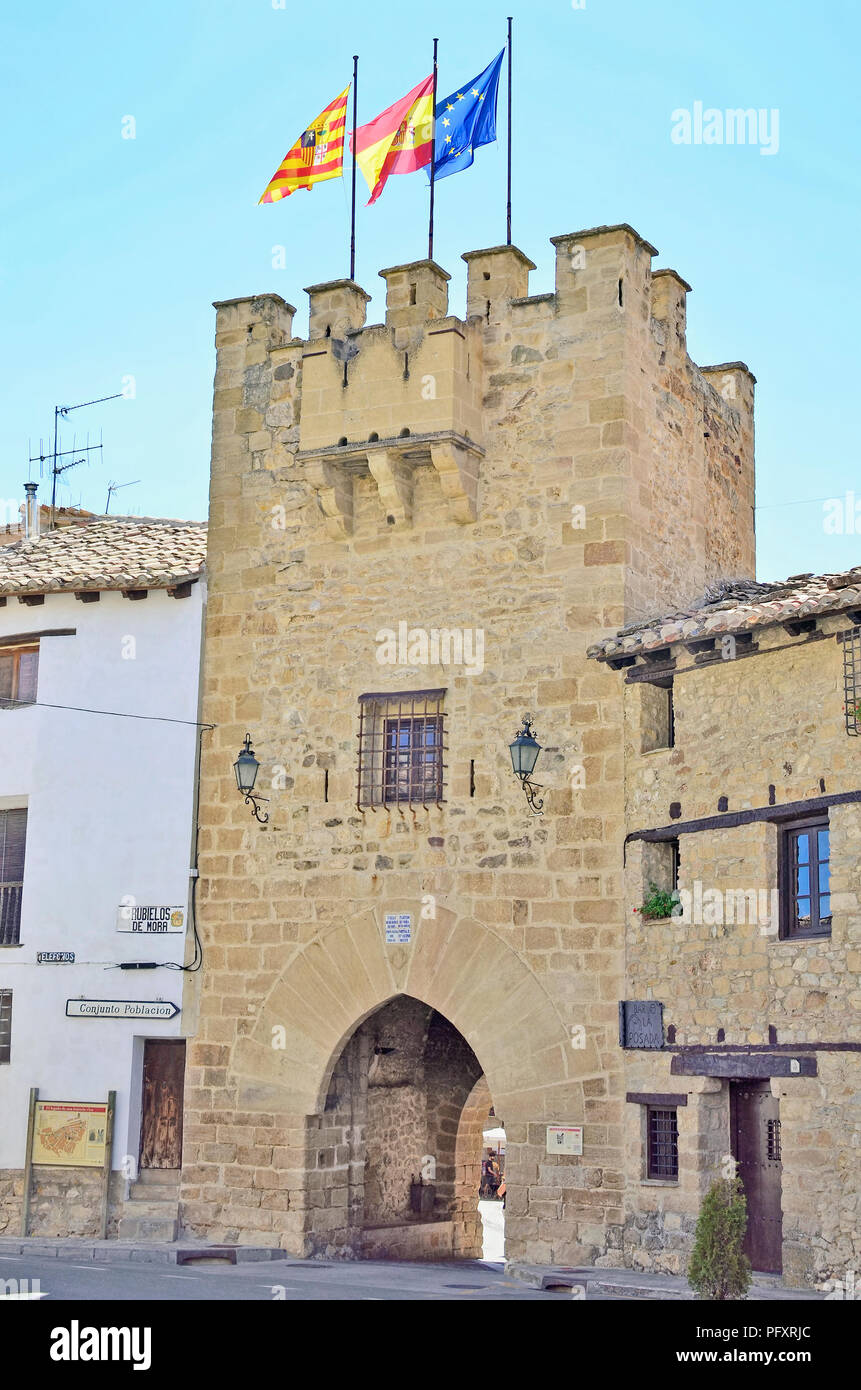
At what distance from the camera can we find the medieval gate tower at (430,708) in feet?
48.0

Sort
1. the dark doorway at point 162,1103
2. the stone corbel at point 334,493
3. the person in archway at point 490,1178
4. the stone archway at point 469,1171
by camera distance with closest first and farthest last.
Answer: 1. the stone corbel at point 334,493
2. the dark doorway at point 162,1103
3. the stone archway at point 469,1171
4. the person in archway at point 490,1178

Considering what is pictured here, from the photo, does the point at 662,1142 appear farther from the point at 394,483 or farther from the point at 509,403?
the point at 509,403

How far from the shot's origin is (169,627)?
1720 cm

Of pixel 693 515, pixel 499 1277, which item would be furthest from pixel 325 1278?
pixel 693 515

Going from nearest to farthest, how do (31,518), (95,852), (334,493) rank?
(334,493)
(95,852)
(31,518)

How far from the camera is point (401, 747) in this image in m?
15.8

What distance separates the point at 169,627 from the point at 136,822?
1973 millimetres

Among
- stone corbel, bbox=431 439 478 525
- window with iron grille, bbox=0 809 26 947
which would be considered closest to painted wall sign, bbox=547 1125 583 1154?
stone corbel, bbox=431 439 478 525

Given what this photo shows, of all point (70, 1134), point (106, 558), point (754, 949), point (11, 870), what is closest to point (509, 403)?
point (106, 558)

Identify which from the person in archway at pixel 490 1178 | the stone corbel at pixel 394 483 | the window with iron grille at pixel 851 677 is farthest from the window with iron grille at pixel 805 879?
the person in archway at pixel 490 1178

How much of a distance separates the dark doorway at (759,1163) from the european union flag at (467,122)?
8891 millimetres

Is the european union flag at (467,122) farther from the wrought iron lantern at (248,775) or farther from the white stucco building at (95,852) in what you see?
the wrought iron lantern at (248,775)

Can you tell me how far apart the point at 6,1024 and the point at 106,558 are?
497 cm
